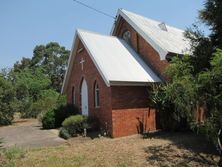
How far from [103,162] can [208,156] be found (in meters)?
4.69

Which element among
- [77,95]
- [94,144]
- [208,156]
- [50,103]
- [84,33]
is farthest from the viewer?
[50,103]

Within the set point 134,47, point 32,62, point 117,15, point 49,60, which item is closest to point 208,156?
point 134,47

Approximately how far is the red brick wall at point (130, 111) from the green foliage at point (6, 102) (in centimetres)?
1532

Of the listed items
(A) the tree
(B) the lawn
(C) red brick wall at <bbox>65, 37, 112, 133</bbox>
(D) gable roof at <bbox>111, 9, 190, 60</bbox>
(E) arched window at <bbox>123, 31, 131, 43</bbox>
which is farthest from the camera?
(A) the tree

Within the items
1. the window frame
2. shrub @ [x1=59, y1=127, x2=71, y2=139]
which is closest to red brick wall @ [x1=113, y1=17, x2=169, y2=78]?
the window frame

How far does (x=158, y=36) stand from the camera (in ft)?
70.3

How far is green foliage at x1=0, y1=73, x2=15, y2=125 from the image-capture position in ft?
93.4

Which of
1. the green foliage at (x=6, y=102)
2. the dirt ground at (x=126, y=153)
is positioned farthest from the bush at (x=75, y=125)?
the green foliage at (x=6, y=102)

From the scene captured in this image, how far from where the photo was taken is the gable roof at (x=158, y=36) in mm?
19219

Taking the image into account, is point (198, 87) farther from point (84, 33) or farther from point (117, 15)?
point (117, 15)

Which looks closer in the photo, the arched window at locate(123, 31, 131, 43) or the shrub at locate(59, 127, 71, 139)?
the shrub at locate(59, 127, 71, 139)

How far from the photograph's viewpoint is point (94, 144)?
14.1m

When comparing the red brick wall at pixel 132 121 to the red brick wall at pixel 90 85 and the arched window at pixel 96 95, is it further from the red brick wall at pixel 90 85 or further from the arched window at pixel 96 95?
the arched window at pixel 96 95

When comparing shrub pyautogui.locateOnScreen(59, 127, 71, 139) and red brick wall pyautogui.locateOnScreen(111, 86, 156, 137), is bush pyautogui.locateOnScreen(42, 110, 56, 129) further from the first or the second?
red brick wall pyautogui.locateOnScreen(111, 86, 156, 137)
